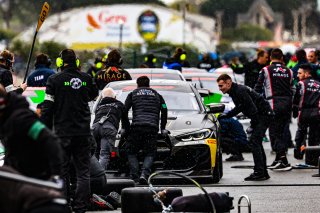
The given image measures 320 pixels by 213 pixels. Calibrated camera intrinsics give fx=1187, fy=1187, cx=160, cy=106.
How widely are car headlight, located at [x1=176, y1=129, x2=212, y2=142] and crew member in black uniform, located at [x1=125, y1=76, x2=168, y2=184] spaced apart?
0.25 m

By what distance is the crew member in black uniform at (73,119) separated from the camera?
40.8 feet

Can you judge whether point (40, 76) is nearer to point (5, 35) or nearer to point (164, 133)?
point (164, 133)

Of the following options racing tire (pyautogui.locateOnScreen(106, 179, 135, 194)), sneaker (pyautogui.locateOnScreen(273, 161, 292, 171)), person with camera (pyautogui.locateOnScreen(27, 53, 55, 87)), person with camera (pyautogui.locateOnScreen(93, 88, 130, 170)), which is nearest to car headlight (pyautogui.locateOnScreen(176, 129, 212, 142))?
person with camera (pyautogui.locateOnScreen(93, 88, 130, 170))

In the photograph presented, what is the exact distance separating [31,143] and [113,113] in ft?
24.6

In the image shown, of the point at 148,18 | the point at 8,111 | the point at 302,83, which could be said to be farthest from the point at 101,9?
the point at 8,111

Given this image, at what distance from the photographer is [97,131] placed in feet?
51.9

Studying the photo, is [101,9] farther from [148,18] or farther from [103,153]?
[103,153]

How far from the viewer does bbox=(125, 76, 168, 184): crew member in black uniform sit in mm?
15844

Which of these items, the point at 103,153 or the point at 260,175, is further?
the point at 260,175

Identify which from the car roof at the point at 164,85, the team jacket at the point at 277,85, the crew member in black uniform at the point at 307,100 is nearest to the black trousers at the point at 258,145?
the car roof at the point at 164,85

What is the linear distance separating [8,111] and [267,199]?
6.60 m

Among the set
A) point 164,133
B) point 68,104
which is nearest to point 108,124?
point 164,133

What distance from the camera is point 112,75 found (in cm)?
1994

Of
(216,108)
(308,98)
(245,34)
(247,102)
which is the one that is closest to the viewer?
(247,102)
